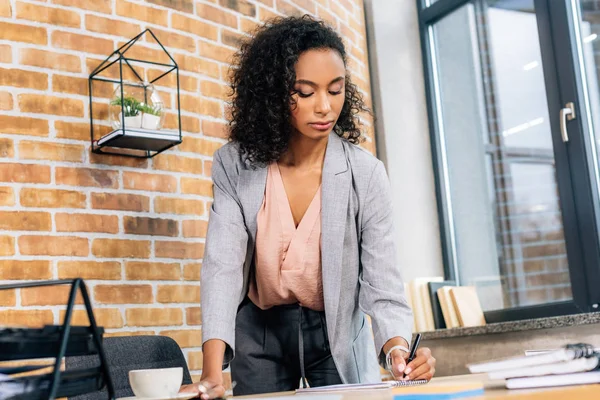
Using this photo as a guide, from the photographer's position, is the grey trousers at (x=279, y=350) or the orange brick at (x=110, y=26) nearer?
the grey trousers at (x=279, y=350)

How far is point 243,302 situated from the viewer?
66.8 inches

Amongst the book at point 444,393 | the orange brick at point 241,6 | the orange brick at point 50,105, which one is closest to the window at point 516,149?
the orange brick at point 241,6

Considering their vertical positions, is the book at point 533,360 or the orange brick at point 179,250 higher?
the orange brick at point 179,250

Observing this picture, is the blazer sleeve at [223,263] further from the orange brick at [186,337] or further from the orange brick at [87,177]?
the orange brick at [186,337]

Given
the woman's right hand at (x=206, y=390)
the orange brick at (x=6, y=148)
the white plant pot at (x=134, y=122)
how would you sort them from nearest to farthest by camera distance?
1. the woman's right hand at (x=206, y=390)
2. the orange brick at (x=6, y=148)
3. the white plant pot at (x=134, y=122)

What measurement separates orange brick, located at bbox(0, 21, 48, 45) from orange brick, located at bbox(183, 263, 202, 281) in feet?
2.77

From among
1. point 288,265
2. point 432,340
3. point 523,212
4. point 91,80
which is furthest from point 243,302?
point 523,212

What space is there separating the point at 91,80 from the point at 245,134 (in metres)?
0.79

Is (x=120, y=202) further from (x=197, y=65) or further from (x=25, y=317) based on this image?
(x=197, y=65)

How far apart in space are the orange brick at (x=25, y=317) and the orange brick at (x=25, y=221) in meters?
0.24

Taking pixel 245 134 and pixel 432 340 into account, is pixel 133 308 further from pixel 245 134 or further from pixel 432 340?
pixel 432 340

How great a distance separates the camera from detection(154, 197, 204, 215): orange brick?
2428 millimetres

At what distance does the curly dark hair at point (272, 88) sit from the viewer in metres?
1.71

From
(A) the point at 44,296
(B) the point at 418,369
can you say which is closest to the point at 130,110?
(A) the point at 44,296
